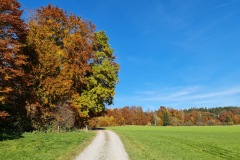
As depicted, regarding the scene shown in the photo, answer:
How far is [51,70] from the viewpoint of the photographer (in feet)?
110

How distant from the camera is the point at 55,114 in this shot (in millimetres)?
34156

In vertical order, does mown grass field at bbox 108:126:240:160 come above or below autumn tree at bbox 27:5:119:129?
below

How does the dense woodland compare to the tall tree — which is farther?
the tall tree

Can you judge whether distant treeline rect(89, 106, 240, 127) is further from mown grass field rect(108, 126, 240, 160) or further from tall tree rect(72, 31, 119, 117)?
mown grass field rect(108, 126, 240, 160)

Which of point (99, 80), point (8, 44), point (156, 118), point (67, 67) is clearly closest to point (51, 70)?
point (67, 67)

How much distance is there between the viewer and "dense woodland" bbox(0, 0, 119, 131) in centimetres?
2433

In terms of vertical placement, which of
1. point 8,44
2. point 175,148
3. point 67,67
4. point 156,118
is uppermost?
point 156,118

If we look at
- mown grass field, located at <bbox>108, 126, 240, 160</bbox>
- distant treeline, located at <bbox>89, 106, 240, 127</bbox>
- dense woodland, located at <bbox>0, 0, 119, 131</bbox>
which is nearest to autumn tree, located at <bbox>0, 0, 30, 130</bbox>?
dense woodland, located at <bbox>0, 0, 119, 131</bbox>

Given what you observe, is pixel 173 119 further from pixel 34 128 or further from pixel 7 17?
pixel 7 17

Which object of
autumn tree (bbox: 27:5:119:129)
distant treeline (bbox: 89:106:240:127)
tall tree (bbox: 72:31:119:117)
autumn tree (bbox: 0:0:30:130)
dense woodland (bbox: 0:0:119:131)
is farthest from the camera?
distant treeline (bbox: 89:106:240:127)

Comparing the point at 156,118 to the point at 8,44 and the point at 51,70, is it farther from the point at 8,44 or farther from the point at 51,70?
the point at 8,44

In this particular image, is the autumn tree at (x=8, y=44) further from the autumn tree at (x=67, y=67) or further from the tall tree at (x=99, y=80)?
the tall tree at (x=99, y=80)

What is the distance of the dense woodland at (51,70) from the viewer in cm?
2433

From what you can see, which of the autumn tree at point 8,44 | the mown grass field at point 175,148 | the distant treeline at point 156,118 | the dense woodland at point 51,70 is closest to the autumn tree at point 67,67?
Result: the dense woodland at point 51,70
